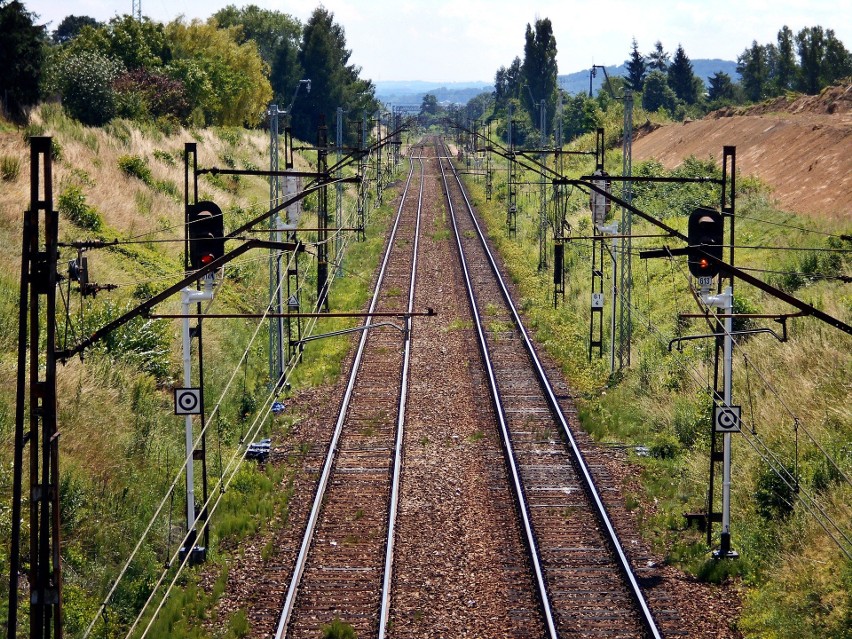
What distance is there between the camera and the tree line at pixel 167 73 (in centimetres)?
3394


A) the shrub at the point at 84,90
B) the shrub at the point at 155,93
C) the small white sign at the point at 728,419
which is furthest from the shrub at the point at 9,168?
the small white sign at the point at 728,419

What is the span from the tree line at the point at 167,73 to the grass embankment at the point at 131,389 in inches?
103

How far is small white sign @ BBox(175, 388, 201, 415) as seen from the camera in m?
12.8

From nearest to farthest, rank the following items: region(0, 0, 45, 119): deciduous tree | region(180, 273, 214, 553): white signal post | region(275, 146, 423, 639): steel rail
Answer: region(275, 146, 423, 639): steel rail < region(180, 273, 214, 553): white signal post < region(0, 0, 45, 119): deciduous tree

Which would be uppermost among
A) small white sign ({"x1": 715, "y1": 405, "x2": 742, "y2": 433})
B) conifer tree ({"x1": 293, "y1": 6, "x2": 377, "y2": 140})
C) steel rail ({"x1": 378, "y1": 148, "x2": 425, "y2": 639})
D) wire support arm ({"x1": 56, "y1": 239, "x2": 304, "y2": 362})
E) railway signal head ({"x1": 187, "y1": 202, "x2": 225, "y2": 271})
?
conifer tree ({"x1": 293, "y1": 6, "x2": 377, "y2": 140})

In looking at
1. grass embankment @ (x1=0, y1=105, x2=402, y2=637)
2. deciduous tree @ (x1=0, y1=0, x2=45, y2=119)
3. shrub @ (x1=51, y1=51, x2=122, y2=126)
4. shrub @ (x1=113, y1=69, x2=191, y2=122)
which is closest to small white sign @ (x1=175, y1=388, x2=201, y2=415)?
grass embankment @ (x1=0, y1=105, x2=402, y2=637)

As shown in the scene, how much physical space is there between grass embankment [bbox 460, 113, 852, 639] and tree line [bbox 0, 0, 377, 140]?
18.9 meters

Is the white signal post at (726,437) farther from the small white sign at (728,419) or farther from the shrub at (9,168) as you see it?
the shrub at (9,168)

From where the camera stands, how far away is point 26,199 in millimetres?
24641

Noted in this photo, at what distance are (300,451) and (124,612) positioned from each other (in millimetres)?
5949

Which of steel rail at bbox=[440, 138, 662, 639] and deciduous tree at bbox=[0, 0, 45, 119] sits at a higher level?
deciduous tree at bbox=[0, 0, 45, 119]

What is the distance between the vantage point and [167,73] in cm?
5144

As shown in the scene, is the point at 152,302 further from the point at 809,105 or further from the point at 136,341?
the point at 809,105

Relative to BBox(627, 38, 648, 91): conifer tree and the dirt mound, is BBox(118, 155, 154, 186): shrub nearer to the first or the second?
the dirt mound
